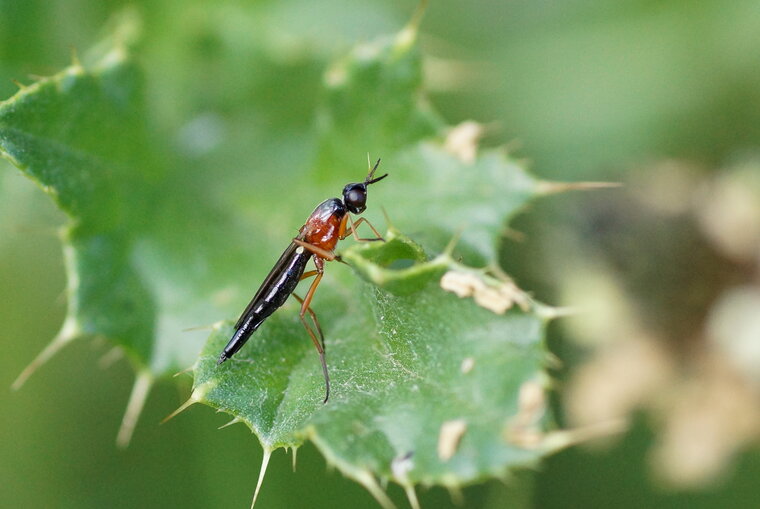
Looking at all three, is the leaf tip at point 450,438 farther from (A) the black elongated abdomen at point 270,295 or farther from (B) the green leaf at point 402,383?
(A) the black elongated abdomen at point 270,295

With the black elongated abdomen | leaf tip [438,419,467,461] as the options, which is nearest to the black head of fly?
the black elongated abdomen

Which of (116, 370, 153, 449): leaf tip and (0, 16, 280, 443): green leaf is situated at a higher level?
(0, 16, 280, 443): green leaf

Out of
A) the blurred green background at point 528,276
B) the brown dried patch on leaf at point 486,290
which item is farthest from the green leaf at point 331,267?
the blurred green background at point 528,276

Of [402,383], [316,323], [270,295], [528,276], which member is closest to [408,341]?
[402,383]

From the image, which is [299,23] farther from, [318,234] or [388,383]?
[388,383]

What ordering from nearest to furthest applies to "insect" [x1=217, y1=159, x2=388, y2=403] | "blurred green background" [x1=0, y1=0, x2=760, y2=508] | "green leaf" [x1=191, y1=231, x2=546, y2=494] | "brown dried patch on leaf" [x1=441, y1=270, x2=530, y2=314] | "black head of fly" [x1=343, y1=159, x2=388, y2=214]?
1. "green leaf" [x1=191, y1=231, x2=546, y2=494]
2. "brown dried patch on leaf" [x1=441, y1=270, x2=530, y2=314]
3. "insect" [x1=217, y1=159, x2=388, y2=403]
4. "black head of fly" [x1=343, y1=159, x2=388, y2=214]
5. "blurred green background" [x1=0, y1=0, x2=760, y2=508]

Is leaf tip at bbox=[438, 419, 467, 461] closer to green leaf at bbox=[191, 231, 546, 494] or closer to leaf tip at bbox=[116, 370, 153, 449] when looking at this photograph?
green leaf at bbox=[191, 231, 546, 494]
